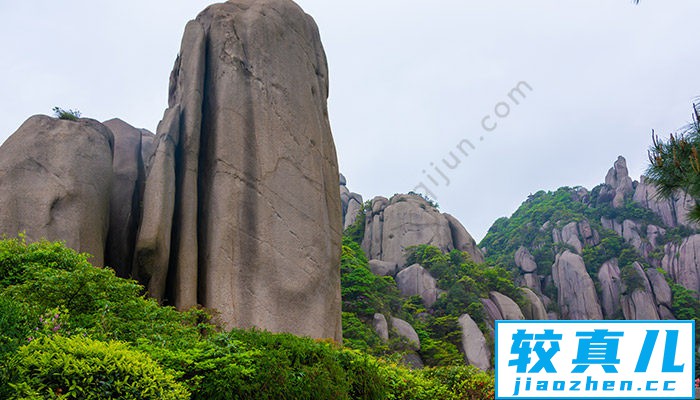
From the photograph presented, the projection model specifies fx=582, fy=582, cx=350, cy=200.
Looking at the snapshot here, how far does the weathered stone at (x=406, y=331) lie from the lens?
23.4 meters

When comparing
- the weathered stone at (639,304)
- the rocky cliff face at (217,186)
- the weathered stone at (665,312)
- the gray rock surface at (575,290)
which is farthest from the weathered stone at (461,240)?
the rocky cliff face at (217,186)

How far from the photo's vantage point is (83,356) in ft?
14.1

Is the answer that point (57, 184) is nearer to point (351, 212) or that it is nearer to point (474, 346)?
point (474, 346)

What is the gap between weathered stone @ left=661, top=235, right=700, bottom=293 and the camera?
41281 mm

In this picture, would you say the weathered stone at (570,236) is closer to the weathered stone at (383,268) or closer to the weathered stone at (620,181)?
the weathered stone at (620,181)

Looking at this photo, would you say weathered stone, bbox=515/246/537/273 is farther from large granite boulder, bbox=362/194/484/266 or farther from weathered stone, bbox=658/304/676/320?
large granite boulder, bbox=362/194/484/266

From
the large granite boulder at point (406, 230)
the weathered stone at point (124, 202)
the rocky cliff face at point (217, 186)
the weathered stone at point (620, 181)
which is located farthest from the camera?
the weathered stone at point (620, 181)

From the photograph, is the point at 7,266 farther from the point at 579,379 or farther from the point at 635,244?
the point at 635,244

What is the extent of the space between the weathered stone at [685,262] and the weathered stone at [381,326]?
95.7 feet

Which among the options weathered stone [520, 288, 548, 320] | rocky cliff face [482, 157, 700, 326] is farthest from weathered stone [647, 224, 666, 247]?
weathered stone [520, 288, 548, 320]

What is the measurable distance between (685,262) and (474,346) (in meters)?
24.7

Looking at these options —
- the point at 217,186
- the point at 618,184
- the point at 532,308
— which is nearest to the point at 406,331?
the point at 532,308

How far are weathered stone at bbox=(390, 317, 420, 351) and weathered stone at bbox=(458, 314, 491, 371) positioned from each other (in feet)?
8.78

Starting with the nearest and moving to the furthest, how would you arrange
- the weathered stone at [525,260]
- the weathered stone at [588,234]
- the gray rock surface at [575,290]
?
1. the gray rock surface at [575,290]
2. the weathered stone at [525,260]
3. the weathered stone at [588,234]
